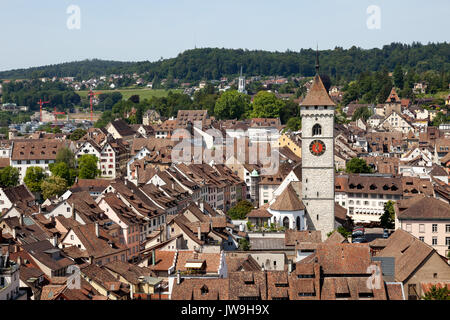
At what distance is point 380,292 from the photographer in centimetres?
3156

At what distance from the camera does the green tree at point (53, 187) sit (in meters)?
83.6

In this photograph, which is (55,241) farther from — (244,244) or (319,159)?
(319,159)

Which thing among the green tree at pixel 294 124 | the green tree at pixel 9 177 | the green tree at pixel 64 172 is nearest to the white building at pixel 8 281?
the green tree at pixel 64 172

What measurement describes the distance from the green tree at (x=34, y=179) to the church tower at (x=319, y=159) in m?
40.2

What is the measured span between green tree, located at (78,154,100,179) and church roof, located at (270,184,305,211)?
4099 centimetres

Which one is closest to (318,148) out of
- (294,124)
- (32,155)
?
(32,155)

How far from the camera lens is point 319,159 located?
61.9 m

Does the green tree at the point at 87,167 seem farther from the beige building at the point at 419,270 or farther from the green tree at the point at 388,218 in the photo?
the beige building at the point at 419,270

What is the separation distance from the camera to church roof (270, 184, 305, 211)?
61.1 m

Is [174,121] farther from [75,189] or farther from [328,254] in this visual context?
[328,254]

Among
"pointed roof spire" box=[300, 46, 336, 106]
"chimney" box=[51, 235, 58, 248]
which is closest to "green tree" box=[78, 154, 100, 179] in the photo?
"pointed roof spire" box=[300, 46, 336, 106]

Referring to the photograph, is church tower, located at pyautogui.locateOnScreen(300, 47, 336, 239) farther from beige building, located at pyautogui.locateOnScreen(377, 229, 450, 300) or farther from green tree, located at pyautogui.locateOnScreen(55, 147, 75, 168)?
green tree, located at pyautogui.locateOnScreen(55, 147, 75, 168)

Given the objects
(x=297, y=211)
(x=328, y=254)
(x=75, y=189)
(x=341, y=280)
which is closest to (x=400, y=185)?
(x=297, y=211)
